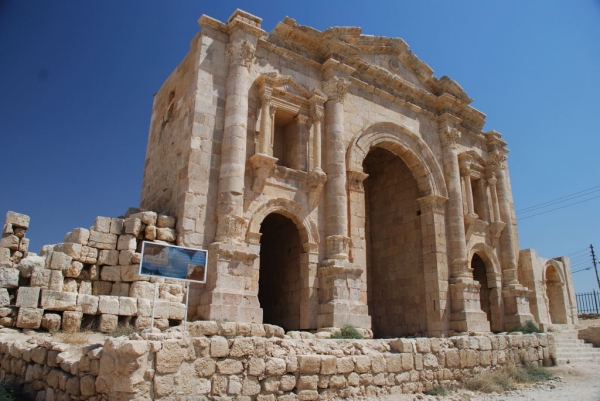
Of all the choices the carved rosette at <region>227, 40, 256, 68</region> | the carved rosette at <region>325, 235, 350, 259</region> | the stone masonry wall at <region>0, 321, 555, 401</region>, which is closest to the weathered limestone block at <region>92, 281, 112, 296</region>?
the stone masonry wall at <region>0, 321, 555, 401</region>

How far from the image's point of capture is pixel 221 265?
10.6 meters

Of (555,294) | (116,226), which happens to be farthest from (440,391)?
(555,294)

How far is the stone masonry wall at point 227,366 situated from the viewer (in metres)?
5.92

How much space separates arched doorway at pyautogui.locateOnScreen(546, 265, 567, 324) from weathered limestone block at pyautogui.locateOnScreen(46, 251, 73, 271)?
746 inches

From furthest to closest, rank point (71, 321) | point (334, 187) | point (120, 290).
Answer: point (334, 187) → point (120, 290) → point (71, 321)

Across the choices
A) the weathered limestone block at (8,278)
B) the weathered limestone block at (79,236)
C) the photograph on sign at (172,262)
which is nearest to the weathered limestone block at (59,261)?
the weathered limestone block at (79,236)

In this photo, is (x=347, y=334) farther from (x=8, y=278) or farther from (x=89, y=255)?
(x=8, y=278)

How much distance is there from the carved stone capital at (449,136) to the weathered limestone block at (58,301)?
1349 centimetres

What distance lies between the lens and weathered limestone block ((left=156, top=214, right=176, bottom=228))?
425 inches

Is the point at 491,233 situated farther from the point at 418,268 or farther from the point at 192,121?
the point at 192,121

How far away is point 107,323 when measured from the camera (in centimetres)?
916

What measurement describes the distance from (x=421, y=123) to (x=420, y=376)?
1055 centimetres

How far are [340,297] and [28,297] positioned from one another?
7.01 m

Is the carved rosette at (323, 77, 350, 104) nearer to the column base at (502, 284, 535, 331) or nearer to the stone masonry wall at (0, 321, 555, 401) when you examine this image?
the stone masonry wall at (0, 321, 555, 401)
